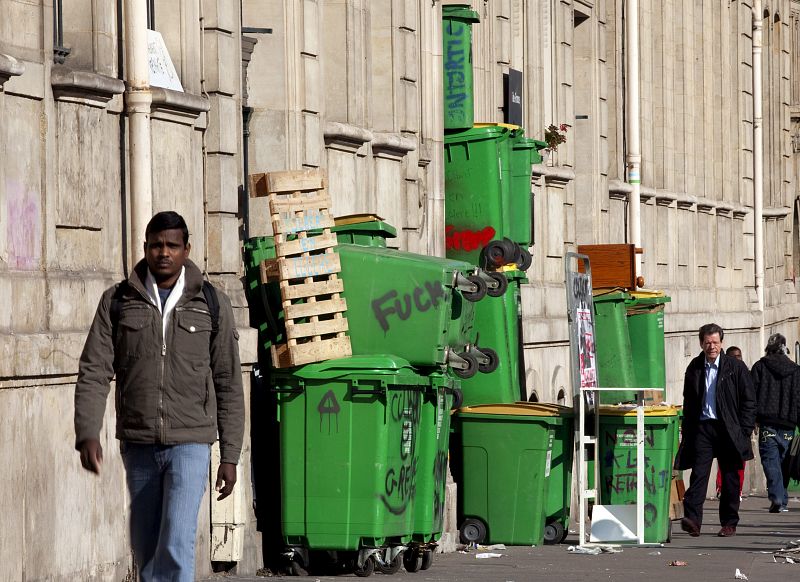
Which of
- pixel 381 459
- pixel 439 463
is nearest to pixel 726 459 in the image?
pixel 439 463

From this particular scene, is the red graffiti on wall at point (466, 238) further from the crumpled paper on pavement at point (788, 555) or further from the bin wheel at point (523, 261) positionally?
the crumpled paper on pavement at point (788, 555)

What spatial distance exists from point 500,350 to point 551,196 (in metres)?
6.39

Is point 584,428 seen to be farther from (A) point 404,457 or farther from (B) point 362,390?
(B) point 362,390

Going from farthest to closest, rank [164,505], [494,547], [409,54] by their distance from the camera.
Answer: [409,54]
[494,547]
[164,505]

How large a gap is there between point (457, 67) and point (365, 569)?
23.5ft

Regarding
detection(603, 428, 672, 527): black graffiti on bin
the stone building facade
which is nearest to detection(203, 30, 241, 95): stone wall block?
the stone building facade

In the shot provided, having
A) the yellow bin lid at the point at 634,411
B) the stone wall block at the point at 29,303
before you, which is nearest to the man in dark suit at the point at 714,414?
the yellow bin lid at the point at 634,411

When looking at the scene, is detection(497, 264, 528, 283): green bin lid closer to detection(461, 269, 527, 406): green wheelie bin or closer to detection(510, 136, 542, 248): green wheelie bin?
detection(461, 269, 527, 406): green wheelie bin

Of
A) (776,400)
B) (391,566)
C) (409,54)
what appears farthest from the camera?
(776,400)

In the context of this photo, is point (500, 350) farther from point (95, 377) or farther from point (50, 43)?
point (95, 377)

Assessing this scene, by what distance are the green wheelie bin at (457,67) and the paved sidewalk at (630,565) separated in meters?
3.89

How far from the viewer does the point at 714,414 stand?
16734 millimetres

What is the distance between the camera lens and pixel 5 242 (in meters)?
10.5

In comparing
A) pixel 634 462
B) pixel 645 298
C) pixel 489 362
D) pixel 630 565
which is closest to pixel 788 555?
pixel 630 565
